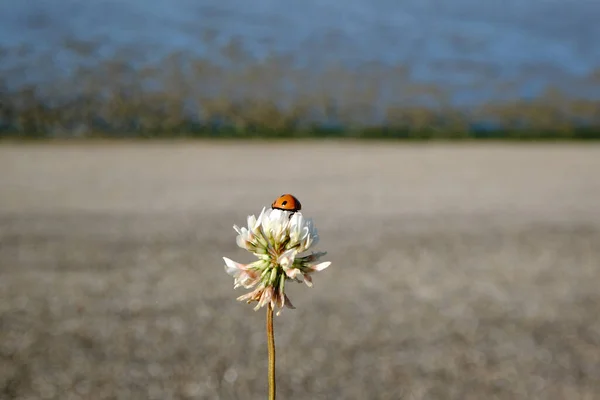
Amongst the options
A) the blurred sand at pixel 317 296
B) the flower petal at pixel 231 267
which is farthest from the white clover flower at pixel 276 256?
the blurred sand at pixel 317 296

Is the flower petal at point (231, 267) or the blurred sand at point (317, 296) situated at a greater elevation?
the flower petal at point (231, 267)

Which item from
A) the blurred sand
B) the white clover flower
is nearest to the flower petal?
the white clover flower

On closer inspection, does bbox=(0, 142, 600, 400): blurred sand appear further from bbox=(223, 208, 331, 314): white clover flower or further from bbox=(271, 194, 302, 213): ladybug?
bbox=(271, 194, 302, 213): ladybug

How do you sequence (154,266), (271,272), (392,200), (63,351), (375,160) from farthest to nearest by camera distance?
(375,160) < (392,200) < (154,266) < (63,351) < (271,272)

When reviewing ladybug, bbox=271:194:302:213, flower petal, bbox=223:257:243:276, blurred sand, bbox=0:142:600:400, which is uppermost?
ladybug, bbox=271:194:302:213

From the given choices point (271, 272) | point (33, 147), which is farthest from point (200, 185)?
point (271, 272)

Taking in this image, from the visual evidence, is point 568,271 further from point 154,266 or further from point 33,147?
point 33,147

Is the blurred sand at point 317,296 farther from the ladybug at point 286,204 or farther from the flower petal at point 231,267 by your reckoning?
the ladybug at point 286,204
